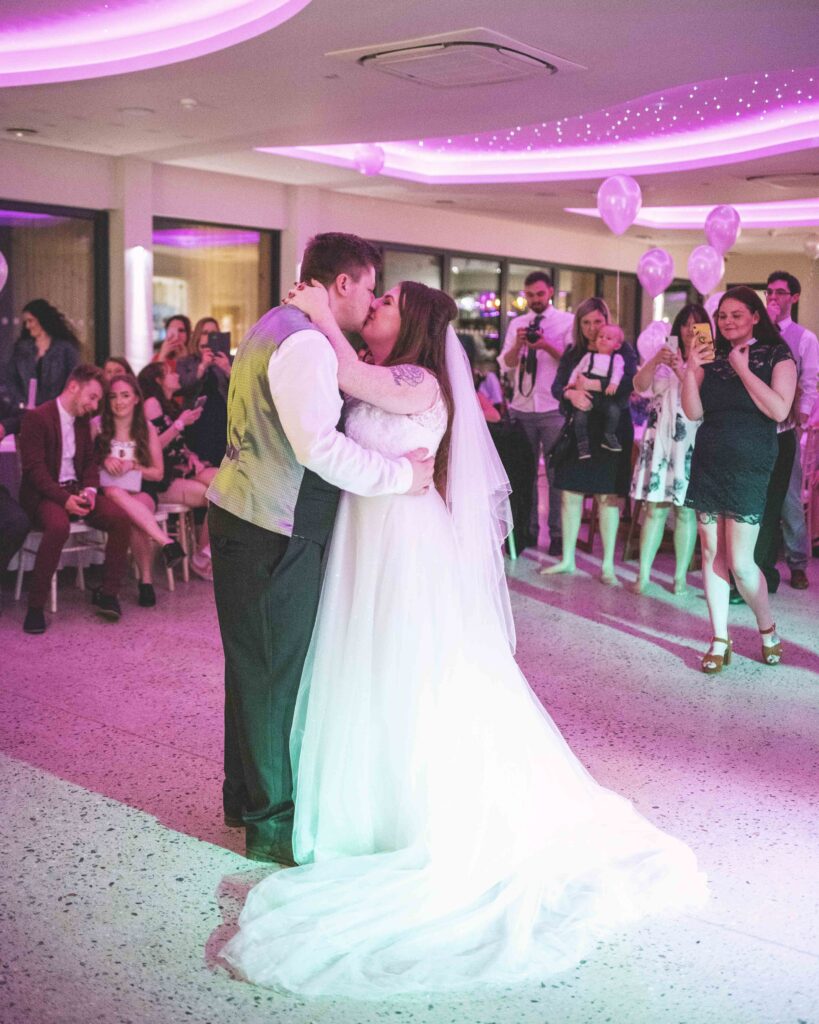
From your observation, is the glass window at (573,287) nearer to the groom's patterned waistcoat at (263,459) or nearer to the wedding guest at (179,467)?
the wedding guest at (179,467)

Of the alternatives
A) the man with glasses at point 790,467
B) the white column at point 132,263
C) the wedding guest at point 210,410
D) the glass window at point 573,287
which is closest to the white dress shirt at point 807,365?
the man with glasses at point 790,467

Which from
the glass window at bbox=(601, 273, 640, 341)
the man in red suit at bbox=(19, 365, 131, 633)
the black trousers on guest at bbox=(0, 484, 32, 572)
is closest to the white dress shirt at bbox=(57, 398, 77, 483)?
the man in red suit at bbox=(19, 365, 131, 633)

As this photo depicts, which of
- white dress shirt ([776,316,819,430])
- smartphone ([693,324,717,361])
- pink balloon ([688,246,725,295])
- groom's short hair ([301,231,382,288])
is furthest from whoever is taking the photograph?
pink balloon ([688,246,725,295])

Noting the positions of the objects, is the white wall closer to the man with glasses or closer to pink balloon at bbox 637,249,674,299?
pink balloon at bbox 637,249,674,299

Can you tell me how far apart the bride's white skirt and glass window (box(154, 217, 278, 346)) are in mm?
8657

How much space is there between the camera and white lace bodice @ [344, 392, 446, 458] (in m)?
2.92

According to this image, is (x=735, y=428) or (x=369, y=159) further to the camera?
(x=369, y=159)

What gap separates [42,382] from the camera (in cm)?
796

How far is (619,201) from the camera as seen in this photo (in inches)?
348

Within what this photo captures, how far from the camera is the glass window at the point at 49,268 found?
972 cm

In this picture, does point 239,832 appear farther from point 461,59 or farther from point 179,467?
point 461,59

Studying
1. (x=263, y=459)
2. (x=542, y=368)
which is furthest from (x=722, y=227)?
(x=263, y=459)

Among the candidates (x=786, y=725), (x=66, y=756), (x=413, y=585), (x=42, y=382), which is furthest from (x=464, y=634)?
(x=42, y=382)

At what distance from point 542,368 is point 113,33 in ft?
11.0
